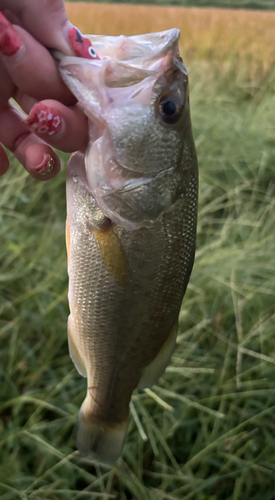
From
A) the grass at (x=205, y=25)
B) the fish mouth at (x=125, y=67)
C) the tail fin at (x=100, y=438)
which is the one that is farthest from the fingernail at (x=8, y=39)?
the grass at (x=205, y=25)

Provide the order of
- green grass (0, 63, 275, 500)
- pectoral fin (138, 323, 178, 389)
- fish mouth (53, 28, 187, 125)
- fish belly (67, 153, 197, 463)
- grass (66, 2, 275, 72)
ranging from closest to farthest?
1. fish mouth (53, 28, 187, 125)
2. fish belly (67, 153, 197, 463)
3. pectoral fin (138, 323, 178, 389)
4. green grass (0, 63, 275, 500)
5. grass (66, 2, 275, 72)

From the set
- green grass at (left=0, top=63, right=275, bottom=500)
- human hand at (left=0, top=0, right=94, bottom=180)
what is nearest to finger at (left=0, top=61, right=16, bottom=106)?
human hand at (left=0, top=0, right=94, bottom=180)

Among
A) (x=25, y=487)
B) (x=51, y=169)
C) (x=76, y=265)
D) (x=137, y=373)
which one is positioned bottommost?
(x=25, y=487)

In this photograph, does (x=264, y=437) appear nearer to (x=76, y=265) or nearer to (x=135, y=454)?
(x=135, y=454)

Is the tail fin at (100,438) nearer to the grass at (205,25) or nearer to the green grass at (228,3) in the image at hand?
the grass at (205,25)

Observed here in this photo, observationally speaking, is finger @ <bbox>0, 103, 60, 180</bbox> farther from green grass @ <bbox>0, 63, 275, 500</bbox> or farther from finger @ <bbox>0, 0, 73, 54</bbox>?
green grass @ <bbox>0, 63, 275, 500</bbox>

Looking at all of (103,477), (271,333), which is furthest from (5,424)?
(271,333)
